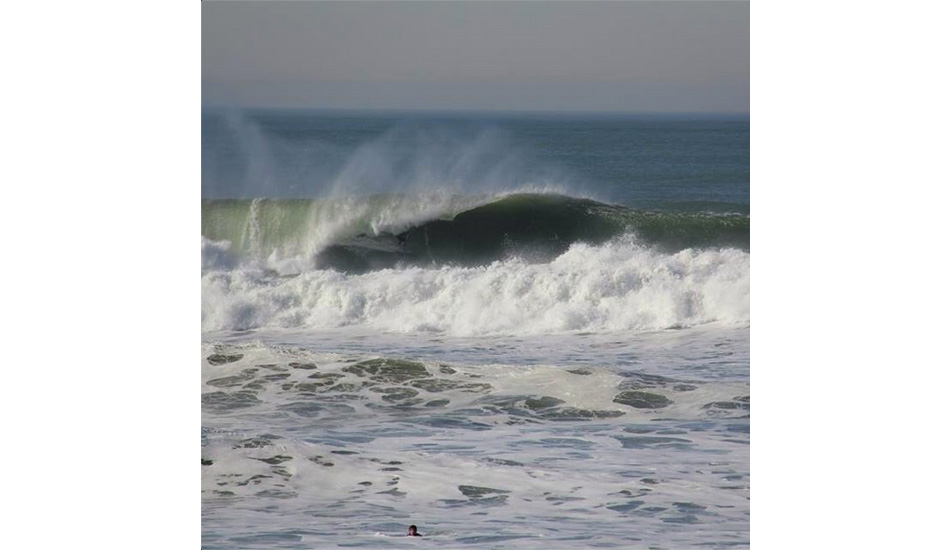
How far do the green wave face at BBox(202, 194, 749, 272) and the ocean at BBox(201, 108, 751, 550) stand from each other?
0.05ft

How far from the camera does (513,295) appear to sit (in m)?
8.61

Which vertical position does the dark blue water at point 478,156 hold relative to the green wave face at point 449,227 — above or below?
above

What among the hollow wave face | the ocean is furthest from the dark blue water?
the hollow wave face

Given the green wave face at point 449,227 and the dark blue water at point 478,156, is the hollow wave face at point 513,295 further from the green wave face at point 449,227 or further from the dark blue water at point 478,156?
the dark blue water at point 478,156

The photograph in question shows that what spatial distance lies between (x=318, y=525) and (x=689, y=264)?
9.38 feet

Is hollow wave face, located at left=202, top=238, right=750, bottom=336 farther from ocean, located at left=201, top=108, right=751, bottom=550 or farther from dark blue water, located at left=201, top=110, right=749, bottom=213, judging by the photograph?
dark blue water, located at left=201, top=110, right=749, bottom=213

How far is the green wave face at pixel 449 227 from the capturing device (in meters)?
8.58

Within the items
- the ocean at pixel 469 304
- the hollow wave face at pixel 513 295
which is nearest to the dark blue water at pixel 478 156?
the ocean at pixel 469 304

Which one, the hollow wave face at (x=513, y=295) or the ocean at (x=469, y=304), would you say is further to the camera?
the hollow wave face at (x=513, y=295)

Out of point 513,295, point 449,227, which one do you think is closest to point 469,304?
point 513,295

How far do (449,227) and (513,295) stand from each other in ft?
2.03

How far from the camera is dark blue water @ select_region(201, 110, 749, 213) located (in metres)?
8.41

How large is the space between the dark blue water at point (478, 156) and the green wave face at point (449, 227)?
0.32 ft
